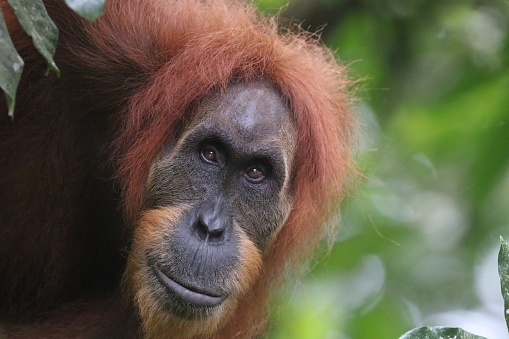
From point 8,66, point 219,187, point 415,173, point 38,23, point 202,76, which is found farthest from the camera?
point 415,173

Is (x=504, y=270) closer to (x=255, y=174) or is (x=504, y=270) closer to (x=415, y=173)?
(x=255, y=174)

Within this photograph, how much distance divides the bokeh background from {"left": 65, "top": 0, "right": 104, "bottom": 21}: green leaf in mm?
2869

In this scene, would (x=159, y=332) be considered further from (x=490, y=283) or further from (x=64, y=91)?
(x=490, y=283)

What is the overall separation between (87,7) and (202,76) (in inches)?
62.6

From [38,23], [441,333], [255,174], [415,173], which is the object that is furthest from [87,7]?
[415,173]

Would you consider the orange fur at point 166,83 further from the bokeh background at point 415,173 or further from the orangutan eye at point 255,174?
the bokeh background at point 415,173

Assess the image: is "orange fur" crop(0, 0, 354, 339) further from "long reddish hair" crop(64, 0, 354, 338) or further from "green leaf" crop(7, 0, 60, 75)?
"green leaf" crop(7, 0, 60, 75)

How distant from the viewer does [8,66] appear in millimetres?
2549

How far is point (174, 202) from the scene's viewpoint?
4047 mm

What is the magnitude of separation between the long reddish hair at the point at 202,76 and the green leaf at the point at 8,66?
1.46 m

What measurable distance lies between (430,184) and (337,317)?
1.57 m

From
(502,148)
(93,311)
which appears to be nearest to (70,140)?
(93,311)

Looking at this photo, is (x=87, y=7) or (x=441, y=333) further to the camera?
(x=441, y=333)

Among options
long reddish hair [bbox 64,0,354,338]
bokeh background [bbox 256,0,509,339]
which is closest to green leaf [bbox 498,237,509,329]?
long reddish hair [bbox 64,0,354,338]
